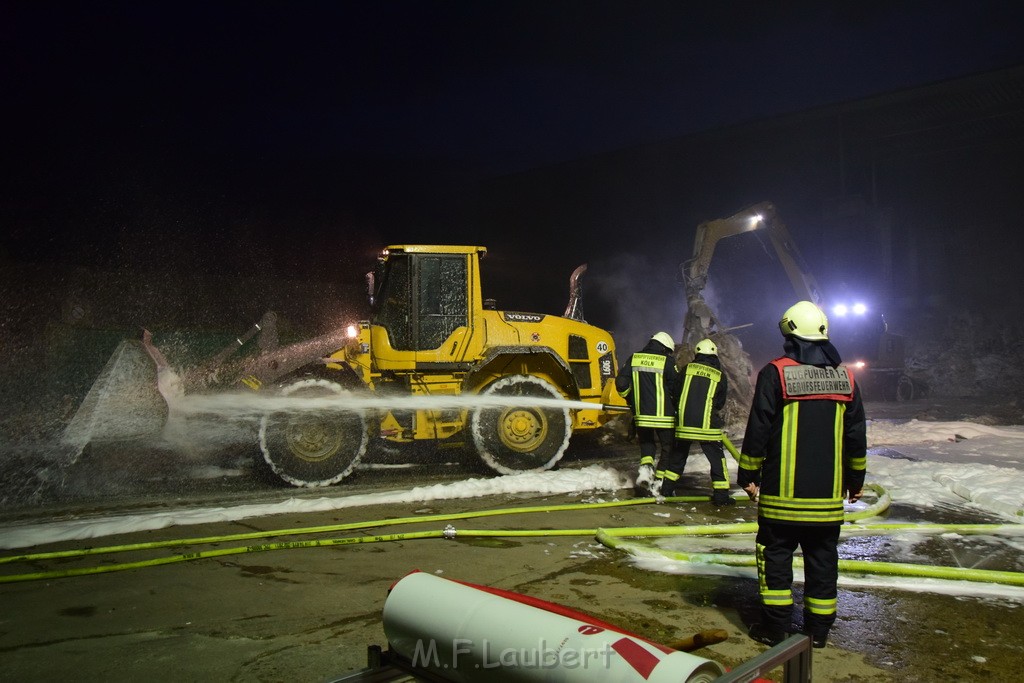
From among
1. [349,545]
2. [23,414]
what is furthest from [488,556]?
[23,414]

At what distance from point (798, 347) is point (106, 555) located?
4.72 m

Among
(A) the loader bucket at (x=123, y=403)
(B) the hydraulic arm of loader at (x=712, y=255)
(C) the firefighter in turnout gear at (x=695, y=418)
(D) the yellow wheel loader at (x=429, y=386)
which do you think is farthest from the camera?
(B) the hydraulic arm of loader at (x=712, y=255)

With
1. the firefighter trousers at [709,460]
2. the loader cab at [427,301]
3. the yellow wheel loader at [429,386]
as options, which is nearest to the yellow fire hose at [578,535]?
the firefighter trousers at [709,460]

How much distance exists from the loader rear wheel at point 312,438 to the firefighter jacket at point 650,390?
2899mm

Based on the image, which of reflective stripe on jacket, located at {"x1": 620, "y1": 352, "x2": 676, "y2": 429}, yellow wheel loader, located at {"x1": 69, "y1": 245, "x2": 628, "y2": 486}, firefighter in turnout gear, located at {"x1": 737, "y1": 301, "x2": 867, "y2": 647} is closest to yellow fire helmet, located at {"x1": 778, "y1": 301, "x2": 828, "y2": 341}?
firefighter in turnout gear, located at {"x1": 737, "y1": 301, "x2": 867, "y2": 647}

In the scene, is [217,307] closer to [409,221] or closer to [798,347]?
[409,221]

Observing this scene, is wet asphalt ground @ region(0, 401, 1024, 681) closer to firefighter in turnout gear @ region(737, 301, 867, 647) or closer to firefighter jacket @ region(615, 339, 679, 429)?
firefighter in turnout gear @ region(737, 301, 867, 647)

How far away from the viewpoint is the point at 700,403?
6.42 meters

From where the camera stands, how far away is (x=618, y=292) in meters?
23.3

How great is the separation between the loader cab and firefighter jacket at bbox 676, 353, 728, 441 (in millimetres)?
2667

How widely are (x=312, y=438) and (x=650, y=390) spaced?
11.8 ft

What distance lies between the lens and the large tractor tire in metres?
7.46

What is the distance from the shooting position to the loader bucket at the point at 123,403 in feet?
25.6

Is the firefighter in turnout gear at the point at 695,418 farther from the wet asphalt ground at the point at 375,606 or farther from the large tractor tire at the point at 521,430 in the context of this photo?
the large tractor tire at the point at 521,430
